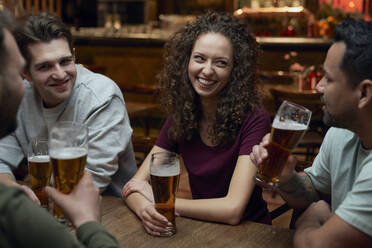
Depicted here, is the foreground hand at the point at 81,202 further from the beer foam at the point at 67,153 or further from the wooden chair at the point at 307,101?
the wooden chair at the point at 307,101

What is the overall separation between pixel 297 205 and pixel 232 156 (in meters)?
0.38

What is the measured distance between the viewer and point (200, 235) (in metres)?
1.38

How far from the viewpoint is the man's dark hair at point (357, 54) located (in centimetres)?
121

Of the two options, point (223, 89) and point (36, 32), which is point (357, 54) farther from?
point (36, 32)

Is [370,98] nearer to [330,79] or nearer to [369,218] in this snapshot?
[330,79]

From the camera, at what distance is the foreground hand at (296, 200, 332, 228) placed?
135 cm

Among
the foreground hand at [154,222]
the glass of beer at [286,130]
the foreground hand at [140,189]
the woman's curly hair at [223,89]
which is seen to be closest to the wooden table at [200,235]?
the foreground hand at [154,222]

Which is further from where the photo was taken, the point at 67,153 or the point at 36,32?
the point at 36,32

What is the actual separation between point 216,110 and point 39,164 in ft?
2.68

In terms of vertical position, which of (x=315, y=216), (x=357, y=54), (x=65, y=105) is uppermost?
(x=357, y=54)

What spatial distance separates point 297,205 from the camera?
1585 mm

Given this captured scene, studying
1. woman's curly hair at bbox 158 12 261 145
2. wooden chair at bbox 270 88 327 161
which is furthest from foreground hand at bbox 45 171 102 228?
wooden chair at bbox 270 88 327 161

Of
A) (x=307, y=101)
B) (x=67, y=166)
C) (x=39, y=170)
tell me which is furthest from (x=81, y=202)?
(x=307, y=101)

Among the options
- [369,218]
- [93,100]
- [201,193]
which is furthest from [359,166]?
[93,100]
